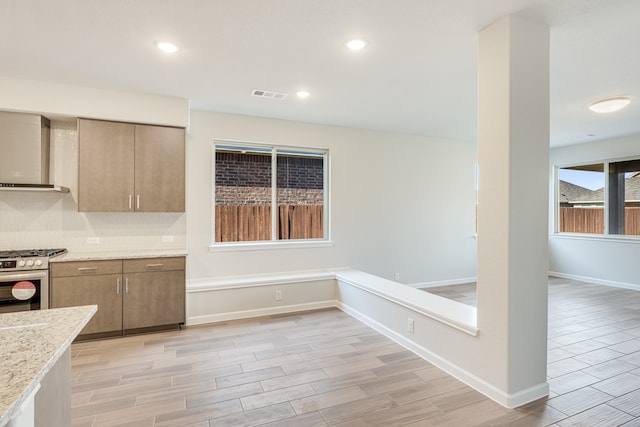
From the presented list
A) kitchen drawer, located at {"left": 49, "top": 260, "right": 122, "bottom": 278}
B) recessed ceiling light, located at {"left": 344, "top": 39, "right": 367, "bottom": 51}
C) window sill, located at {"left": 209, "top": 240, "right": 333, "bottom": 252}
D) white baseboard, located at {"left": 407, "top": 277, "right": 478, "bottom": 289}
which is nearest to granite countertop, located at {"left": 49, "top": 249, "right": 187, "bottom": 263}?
kitchen drawer, located at {"left": 49, "top": 260, "right": 122, "bottom": 278}

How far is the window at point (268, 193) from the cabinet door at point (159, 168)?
67 centimetres

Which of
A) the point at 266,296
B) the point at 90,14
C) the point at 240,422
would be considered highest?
the point at 90,14

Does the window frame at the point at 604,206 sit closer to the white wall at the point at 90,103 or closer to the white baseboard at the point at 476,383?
the white baseboard at the point at 476,383

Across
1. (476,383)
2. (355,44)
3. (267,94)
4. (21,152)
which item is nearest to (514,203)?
(476,383)

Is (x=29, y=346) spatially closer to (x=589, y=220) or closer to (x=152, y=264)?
(x=152, y=264)

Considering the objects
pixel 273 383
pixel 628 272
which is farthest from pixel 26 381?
pixel 628 272

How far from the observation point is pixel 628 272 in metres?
5.92

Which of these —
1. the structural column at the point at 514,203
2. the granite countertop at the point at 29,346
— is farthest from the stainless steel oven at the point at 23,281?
the structural column at the point at 514,203

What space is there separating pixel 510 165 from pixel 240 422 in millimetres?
2492

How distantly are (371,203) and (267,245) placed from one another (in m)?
1.86

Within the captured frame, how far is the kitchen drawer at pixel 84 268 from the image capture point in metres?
3.40

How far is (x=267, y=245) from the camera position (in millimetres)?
4836

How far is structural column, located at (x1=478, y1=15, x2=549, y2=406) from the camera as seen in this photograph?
2.30m

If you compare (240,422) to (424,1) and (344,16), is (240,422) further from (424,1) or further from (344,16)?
(424,1)
